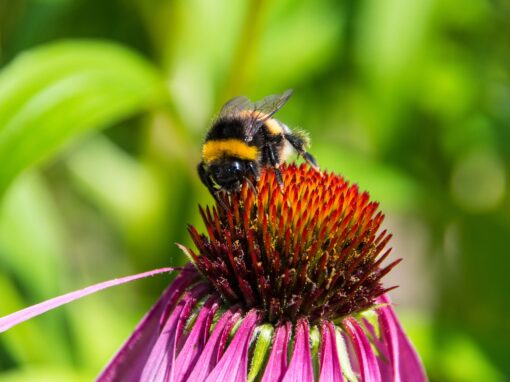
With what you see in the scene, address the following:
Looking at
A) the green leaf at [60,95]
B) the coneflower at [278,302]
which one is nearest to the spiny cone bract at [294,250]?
the coneflower at [278,302]

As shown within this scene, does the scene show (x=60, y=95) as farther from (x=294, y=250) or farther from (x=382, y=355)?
(x=382, y=355)

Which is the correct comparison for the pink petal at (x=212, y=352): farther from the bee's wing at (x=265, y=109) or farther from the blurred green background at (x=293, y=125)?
the blurred green background at (x=293, y=125)

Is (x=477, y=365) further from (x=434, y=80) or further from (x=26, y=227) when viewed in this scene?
(x=26, y=227)

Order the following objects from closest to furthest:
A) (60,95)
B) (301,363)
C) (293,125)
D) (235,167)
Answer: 1. (301,363)
2. (235,167)
3. (60,95)
4. (293,125)

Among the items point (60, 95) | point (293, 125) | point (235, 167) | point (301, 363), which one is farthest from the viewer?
point (293, 125)

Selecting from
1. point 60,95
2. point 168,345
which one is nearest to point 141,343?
point 168,345

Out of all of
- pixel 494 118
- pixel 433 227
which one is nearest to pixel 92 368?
Result: pixel 433 227
